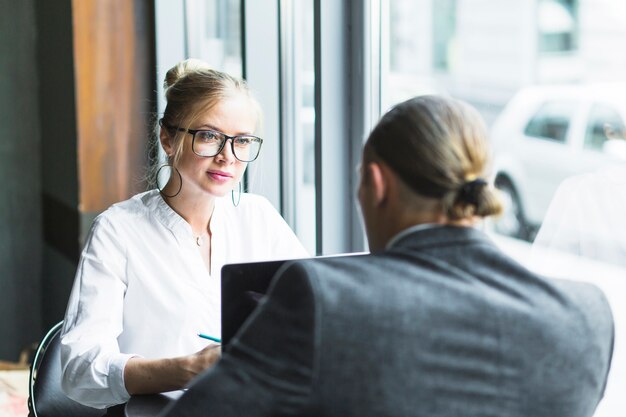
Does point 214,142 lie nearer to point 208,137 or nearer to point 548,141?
point 208,137

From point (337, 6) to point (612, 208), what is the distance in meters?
1.09

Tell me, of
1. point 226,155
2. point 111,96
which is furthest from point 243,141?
point 111,96

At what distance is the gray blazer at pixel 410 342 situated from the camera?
1021 millimetres

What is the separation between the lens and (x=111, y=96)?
12.8ft

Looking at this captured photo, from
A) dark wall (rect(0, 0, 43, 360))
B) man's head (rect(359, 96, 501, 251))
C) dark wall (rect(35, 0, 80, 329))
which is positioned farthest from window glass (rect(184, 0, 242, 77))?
man's head (rect(359, 96, 501, 251))

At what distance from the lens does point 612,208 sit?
65.7 inches

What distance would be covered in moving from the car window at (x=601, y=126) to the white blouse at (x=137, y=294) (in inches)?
31.4

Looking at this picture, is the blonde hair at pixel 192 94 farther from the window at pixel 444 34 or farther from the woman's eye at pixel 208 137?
the window at pixel 444 34

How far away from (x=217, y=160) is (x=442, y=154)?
2.91ft

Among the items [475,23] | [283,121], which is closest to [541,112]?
[475,23]

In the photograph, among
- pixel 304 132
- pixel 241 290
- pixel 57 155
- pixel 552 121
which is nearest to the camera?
pixel 241 290

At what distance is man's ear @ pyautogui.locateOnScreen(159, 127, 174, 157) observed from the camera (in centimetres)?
197

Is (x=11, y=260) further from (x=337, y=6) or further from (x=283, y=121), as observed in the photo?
(x=337, y=6)

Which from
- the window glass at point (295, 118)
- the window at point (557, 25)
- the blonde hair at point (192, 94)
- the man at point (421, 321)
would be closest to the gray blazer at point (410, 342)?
the man at point (421, 321)
